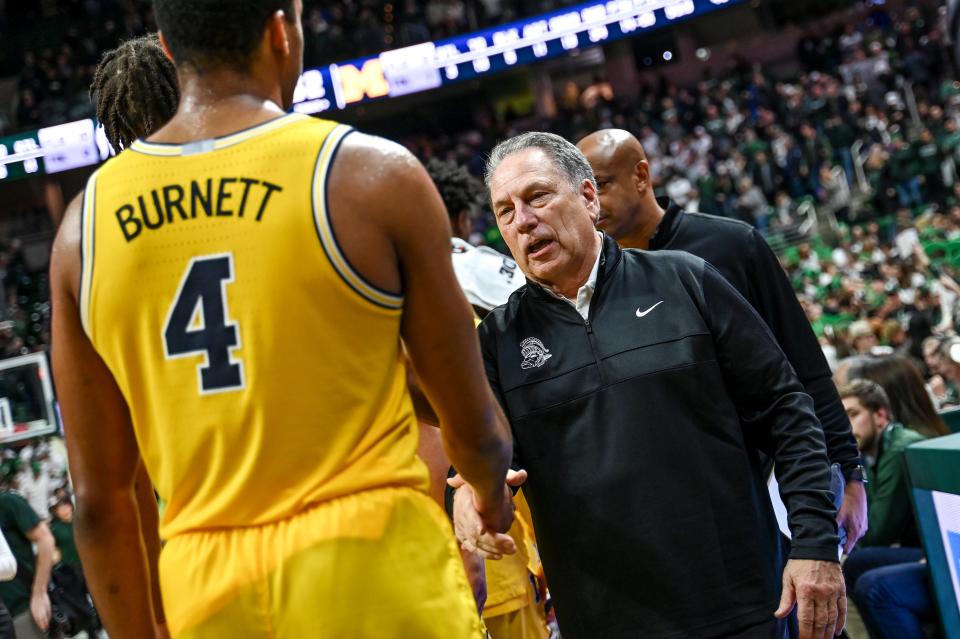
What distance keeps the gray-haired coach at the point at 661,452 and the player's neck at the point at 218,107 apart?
38.4 inches

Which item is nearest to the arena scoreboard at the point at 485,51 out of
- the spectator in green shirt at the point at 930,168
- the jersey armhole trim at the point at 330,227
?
the spectator in green shirt at the point at 930,168

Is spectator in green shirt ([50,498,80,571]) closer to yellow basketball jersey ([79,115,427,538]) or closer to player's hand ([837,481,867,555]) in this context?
player's hand ([837,481,867,555])

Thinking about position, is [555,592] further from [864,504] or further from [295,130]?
[295,130]

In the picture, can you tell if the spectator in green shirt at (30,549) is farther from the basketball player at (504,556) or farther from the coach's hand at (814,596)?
the coach's hand at (814,596)

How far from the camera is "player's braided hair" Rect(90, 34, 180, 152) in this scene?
93.7 inches

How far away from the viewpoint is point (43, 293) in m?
24.5

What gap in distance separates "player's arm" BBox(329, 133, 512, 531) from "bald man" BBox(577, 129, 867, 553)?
4.91 ft

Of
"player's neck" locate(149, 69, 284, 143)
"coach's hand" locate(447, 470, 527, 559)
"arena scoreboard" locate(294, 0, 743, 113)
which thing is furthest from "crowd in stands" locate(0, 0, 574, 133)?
"player's neck" locate(149, 69, 284, 143)

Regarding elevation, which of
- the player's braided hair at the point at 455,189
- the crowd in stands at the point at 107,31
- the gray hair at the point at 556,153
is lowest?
the gray hair at the point at 556,153

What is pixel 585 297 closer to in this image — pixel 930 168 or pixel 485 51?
pixel 930 168

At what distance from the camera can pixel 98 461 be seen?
1848 millimetres

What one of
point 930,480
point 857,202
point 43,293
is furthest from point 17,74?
point 930,480

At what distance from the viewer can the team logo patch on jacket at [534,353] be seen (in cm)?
265

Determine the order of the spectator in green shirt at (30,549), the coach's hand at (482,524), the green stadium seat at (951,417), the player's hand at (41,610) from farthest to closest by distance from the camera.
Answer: the spectator in green shirt at (30,549), the player's hand at (41,610), the green stadium seat at (951,417), the coach's hand at (482,524)
